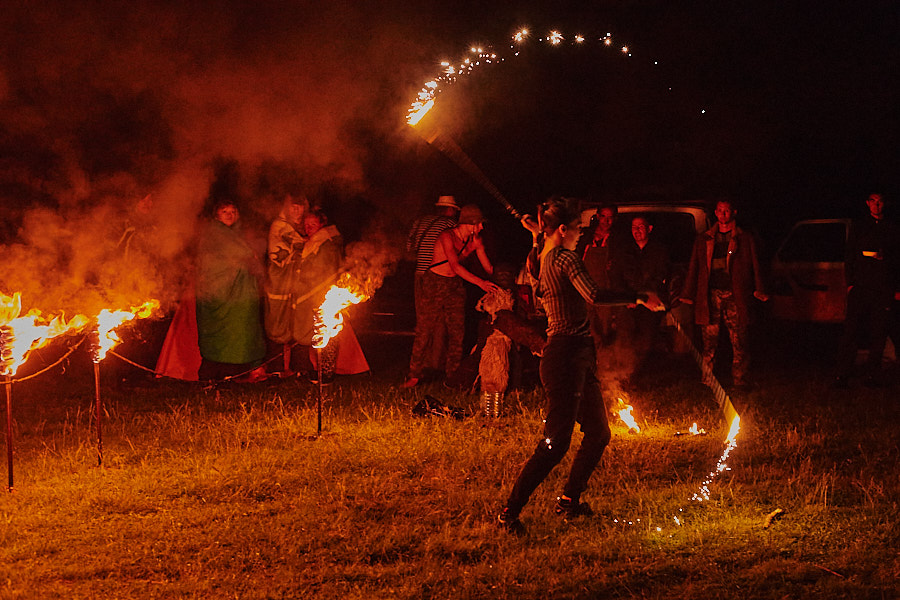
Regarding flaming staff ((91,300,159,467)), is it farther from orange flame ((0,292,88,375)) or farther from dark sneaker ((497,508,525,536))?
dark sneaker ((497,508,525,536))

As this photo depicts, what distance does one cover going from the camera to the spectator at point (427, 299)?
380 inches

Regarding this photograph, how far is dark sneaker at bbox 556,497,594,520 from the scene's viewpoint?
18.2 feet

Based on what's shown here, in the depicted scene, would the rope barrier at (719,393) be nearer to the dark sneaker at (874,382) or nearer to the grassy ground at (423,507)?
the grassy ground at (423,507)

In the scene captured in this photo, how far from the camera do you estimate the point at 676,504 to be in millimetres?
5785

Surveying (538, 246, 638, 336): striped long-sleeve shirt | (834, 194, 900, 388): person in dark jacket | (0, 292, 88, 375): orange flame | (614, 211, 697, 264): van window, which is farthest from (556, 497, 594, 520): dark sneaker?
(614, 211, 697, 264): van window

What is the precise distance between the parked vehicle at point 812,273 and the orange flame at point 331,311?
5532 millimetres

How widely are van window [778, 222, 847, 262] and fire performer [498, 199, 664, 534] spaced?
6975mm

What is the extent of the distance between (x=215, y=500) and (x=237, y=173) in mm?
4824

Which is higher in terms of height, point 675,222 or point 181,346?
point 675,222

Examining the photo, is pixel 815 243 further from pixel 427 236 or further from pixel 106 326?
pixel 106 326

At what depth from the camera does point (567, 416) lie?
531cm

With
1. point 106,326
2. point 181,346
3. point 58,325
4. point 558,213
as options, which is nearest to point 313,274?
point 181,346

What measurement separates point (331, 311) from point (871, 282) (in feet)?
17.0

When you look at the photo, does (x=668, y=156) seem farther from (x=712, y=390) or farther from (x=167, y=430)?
(x=167, y=430)
